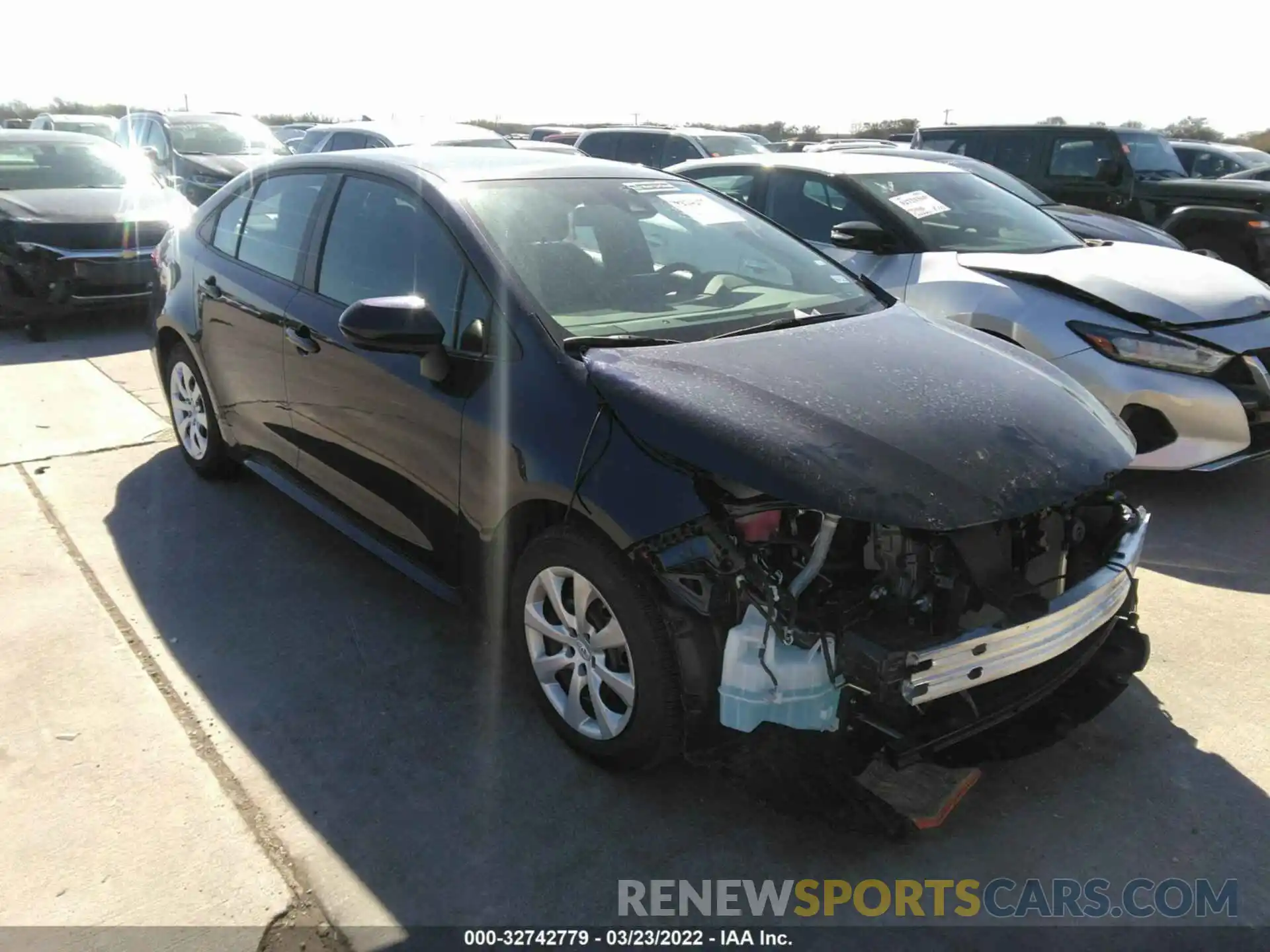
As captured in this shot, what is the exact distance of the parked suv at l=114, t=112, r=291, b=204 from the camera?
12867mm

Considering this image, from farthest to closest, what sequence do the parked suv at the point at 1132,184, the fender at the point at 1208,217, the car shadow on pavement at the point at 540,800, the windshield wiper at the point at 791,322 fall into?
the parked suv at the point at 1132,184
the fender at the point at 1208,217
the windshield wiper at the point at 791,322
the car shadow on pavement at the point at 540,800

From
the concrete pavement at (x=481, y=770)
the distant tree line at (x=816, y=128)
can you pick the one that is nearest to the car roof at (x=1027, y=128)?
the concrete pavement at (x=481, y=770)

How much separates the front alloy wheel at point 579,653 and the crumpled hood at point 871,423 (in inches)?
20.3

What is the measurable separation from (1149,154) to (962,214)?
265 inches

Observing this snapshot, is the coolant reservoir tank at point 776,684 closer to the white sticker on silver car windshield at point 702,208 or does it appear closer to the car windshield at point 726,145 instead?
the white sticker on silver car windshield at point 702,208

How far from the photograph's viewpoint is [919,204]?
19.2 ft

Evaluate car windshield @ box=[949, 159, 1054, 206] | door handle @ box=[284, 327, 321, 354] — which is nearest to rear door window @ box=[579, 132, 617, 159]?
car windshield @ box=[949, 159, 1054, 206]

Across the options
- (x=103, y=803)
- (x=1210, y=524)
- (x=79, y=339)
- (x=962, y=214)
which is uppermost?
(x=962, y=214)

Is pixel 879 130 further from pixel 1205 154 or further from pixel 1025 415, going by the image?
pixel 1025 415

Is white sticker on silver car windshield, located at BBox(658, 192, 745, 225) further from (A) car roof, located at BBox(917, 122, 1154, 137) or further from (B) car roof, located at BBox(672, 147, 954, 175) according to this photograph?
(A) car roof, located at BBox(917, 122, 1154, 137)

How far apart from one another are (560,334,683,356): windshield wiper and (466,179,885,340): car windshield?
0.10 ft

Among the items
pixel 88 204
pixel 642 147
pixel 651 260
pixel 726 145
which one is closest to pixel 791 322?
pixel 651 260

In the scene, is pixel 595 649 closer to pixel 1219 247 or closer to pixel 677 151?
pixel 1219 247

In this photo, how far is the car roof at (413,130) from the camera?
38.4ft
